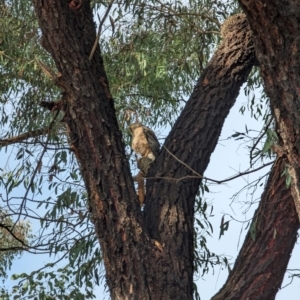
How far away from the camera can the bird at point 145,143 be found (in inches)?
134

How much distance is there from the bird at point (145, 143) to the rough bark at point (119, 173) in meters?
0.17

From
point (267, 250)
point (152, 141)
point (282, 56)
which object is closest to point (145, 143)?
point (152, 141)

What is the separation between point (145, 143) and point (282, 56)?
1561 mm

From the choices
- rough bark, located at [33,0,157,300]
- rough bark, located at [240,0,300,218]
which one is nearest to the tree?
rough bark, located at [33,0,157,300]

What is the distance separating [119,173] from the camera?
2834 millimetres

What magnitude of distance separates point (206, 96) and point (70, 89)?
0.74 metres

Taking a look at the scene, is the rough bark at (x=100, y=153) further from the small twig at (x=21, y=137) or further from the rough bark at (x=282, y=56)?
the small twig at (x=21, y=137)

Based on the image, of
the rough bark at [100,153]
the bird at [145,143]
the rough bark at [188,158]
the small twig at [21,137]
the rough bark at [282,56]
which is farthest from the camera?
the small twig at [21,137]

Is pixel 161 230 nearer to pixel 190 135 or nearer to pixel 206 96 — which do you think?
pixel 190 135

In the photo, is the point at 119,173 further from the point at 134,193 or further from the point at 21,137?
the point at 21,137

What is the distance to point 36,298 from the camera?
4480 millimetres

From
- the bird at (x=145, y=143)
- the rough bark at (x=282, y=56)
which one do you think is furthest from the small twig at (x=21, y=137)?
the rough bark at (x=282, y=56)

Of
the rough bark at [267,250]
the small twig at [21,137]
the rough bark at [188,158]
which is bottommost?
the rough bark at [267,250]

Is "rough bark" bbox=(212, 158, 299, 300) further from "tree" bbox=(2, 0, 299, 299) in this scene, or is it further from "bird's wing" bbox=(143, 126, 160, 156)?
"bird's wing" bbox=(143, 126, 160, 156)
